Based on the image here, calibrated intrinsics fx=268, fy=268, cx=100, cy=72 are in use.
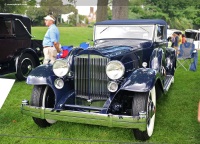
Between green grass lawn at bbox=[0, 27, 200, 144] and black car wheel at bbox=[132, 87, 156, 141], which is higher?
black car wheel at bbox=[132, 87, 156, 141]

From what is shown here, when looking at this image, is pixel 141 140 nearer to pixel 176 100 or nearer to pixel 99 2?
pixel 176 100

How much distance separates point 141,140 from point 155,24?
2.53m

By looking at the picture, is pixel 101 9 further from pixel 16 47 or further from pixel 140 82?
pixel 140 82

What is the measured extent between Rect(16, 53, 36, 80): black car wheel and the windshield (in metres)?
2.66

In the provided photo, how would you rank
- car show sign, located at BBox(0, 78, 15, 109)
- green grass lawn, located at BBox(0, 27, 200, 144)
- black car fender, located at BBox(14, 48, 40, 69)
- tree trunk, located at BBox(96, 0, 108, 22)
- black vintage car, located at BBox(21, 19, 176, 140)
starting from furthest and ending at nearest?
tree trunk, located at BBox(96, 0, 108, 22)
black car fender, located at BBox(14, 48, 40, 69)
green grass lawn, located at BBox(0, 27, 200, 144)
car show sign, located at BBox(0, 78, 15, 109)
black vintage car, located at BBox(21, 19, 176, 140)

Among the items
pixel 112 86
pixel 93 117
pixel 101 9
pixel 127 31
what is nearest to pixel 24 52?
pixel 127 31

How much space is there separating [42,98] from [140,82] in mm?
1410

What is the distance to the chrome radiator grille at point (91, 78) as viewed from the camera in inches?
145

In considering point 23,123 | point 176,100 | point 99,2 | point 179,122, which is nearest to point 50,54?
point 23,123

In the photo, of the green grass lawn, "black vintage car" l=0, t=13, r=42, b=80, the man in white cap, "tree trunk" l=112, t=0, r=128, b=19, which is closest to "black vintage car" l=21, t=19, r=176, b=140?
the green grass lawn

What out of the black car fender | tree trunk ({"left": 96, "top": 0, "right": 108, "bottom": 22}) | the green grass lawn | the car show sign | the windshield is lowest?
the green grass lawn

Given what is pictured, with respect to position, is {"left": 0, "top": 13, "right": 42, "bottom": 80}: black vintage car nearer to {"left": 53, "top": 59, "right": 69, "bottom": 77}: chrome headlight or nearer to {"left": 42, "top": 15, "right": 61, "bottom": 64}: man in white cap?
{"left": 42, "top": 15, "right": 61, "bottom": 64}: man in white cap

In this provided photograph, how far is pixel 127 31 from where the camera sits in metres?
5.18

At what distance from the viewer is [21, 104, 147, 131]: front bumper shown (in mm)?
3148
